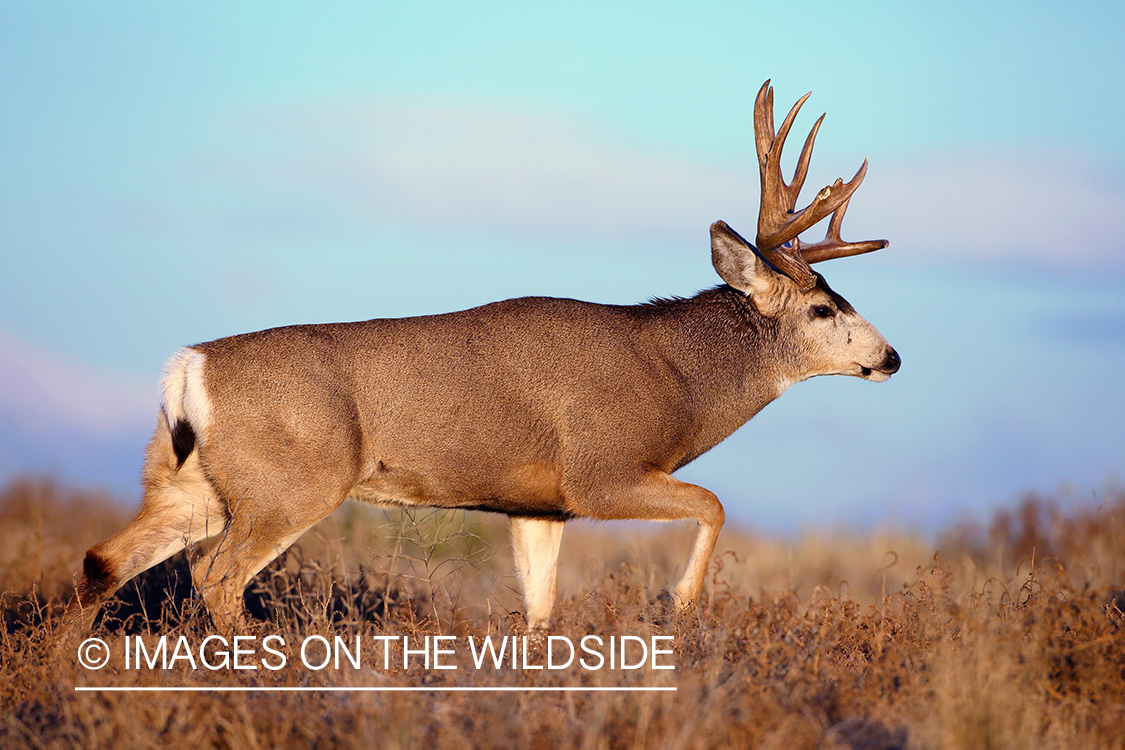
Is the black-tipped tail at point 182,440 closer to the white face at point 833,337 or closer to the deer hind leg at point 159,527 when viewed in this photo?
the deer hind leg at point 159,527

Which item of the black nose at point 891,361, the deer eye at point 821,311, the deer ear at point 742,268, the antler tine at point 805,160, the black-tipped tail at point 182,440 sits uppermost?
the antler tine at point 805,160

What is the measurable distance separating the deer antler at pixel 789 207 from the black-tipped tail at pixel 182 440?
4.44 metres

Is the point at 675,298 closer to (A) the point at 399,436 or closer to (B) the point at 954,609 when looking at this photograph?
(A) the point at 399,436

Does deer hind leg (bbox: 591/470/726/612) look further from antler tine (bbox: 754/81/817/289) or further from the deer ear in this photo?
antler tine (bbox: 754/81/817/289)

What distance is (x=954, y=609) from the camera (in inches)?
232

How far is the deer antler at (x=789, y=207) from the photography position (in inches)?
334

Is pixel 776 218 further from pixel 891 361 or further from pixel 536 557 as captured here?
pixel 536 557

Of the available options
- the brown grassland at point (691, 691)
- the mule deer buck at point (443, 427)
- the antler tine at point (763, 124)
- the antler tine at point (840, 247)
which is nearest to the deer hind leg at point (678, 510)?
the mule deer buck at point (443, 427)

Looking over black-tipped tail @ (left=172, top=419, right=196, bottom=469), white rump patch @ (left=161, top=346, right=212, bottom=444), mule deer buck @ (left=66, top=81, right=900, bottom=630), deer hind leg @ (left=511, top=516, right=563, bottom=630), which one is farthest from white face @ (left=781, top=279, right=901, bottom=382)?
black-tipped tail @ (left=172, top=419, right=196, bottom=469)

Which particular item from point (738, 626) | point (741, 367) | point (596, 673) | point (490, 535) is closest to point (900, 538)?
point (490, 535)

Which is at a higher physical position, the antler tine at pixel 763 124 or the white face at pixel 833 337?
the antler tine at pixel 763 124

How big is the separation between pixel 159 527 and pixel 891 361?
5573 mm

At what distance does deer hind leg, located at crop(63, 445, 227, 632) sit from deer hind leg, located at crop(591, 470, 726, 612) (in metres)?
2.69

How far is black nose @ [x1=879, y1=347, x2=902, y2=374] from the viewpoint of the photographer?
8648mm
